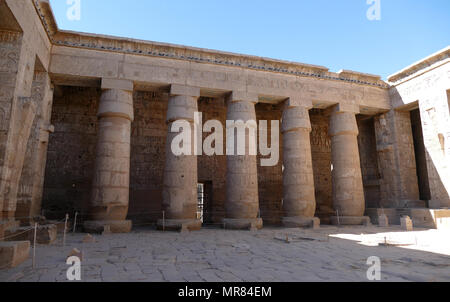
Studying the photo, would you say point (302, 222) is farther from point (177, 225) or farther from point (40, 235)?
point (40, 235)

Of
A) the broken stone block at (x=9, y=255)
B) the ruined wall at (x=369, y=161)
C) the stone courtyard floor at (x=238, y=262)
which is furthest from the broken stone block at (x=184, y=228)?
the ruined wall at (x=369, y=161)

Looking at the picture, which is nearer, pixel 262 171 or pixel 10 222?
pixel 10 222

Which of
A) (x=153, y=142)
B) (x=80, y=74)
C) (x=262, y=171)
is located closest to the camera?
(x=80, y=74)

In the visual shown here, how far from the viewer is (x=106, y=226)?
8.53m

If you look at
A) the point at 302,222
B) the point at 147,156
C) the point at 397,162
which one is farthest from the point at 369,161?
the point at 147,156

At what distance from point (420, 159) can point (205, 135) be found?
9782mm

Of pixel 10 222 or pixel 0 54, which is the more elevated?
pixel 0 54

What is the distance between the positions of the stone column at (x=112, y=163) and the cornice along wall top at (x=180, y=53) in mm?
1283

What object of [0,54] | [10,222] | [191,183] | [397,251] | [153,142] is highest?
[0,54]

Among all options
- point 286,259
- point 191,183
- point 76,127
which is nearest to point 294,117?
point 191,183

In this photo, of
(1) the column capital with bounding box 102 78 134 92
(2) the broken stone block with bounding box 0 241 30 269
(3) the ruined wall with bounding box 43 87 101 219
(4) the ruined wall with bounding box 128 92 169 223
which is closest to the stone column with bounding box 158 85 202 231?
(1) the column capital with bounding box 102 78 134 92
